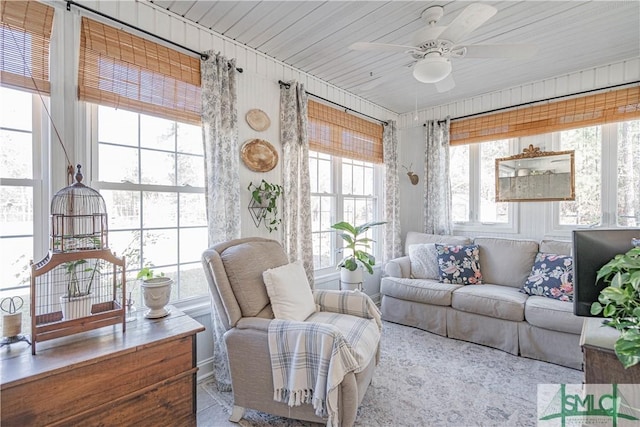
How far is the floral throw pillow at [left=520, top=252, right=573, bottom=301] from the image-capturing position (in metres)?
2.67

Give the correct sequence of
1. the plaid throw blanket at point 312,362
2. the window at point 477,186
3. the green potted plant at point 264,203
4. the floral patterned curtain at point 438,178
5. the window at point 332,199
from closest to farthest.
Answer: the plaid throw blanket at point 312,362 → the green potted plant at point 264,203 → the window at point 332,199 → the window at point 477,186 → the floral patterned curtain at point 438,178

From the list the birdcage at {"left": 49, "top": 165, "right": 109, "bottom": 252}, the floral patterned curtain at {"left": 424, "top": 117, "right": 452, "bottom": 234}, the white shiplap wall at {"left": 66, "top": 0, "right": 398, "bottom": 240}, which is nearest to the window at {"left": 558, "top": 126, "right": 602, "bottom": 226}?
the floral patterned curtain at {"left": 424, "top": 117, "right": 452, "bottom": 234}

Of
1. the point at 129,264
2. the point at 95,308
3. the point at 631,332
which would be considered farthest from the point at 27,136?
the point at 631,332

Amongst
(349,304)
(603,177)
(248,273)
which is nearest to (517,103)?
(603,177)

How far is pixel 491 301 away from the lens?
2828 mm

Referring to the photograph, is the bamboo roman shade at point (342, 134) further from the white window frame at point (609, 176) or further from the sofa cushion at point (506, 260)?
the white window frame at point (609, 176)

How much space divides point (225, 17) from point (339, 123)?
1678 millimetres

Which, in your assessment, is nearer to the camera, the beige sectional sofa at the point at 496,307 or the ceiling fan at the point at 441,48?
the ceiling fan at the point at 441,48

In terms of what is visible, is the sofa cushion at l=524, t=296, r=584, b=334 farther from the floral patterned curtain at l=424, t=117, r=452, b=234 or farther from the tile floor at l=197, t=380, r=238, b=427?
the tile floor at l=197, t=380, r=238, b=427

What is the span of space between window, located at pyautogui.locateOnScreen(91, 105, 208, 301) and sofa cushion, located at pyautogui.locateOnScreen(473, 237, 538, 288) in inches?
116

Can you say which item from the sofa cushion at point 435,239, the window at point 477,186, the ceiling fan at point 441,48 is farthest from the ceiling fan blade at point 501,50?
the sofa cushion at point 435,239

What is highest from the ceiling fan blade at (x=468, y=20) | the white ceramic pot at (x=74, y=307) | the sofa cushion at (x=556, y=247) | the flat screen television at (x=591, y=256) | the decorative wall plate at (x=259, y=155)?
the ceiling fan blade at (x=468, y=20)

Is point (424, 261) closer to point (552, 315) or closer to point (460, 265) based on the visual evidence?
point (460, 265)

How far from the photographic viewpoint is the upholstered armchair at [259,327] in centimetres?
165
